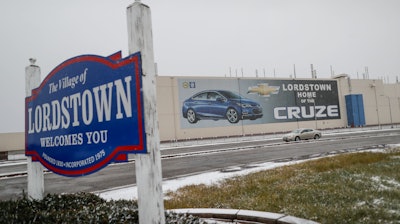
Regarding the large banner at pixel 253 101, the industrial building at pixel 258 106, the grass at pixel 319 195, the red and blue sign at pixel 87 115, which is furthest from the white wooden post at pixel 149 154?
the large banner at pixel 253 101

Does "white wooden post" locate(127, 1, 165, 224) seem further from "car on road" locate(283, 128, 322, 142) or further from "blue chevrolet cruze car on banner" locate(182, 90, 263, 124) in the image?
"blue chevrolet cruze car on banner" locate(182, 90, 263, 124)

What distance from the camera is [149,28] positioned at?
2854mm

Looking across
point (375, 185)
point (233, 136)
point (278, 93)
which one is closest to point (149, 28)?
point (375, 185)

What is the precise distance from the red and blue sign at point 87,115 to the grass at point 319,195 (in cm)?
296

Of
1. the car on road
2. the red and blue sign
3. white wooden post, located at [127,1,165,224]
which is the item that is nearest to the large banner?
the car on road

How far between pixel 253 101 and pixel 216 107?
22.7 feet

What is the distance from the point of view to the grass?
179 inches

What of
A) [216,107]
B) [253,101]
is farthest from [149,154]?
[253,101]

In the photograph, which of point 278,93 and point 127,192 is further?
point 278,93

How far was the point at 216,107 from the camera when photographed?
4153 cm

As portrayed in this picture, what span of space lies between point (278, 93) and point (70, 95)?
46.2 metres

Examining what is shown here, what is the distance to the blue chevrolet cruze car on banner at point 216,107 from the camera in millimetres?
40531

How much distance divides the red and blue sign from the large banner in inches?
1411

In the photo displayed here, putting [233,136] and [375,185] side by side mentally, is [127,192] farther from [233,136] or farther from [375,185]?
[233,136]
